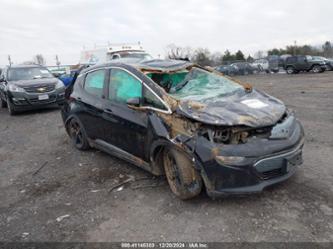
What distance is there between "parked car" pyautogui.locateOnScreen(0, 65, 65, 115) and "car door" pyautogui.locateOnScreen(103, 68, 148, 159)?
239 inches

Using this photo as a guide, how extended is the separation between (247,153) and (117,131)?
1.98 metres

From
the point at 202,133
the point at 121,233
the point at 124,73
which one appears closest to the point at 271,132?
the point at 202,133

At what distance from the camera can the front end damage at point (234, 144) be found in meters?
→ 3.21

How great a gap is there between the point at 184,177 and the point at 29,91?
7.95 metres

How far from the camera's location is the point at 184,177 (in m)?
3.54

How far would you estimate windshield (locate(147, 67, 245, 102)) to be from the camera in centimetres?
411

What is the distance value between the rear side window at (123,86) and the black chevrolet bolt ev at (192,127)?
0.5 inches

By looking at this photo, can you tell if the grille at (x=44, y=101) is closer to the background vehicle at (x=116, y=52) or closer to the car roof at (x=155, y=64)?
the car roof at (x=155, y=64)

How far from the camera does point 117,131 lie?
4.45 metres

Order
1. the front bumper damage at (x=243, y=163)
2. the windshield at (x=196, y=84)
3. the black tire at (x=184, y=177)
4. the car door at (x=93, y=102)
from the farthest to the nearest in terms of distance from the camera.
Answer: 1. the car door at (x=93, y=102)
2. the windshield at (x=196, y=84)
3. the black tire at (x=184, y=177)
4. the front bumper damage at (x=243, y=163)

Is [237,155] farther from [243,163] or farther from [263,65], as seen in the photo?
[263,65]

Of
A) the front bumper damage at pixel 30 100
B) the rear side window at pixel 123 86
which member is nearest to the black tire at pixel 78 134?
the rear side window at pixel 123 86

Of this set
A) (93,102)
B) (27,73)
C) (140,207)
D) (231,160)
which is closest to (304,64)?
(27,73)

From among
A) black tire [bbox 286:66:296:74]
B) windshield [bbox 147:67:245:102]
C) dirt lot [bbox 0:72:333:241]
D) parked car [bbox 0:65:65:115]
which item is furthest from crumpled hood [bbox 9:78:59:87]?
black tire [bbox 286:66:296:74]
